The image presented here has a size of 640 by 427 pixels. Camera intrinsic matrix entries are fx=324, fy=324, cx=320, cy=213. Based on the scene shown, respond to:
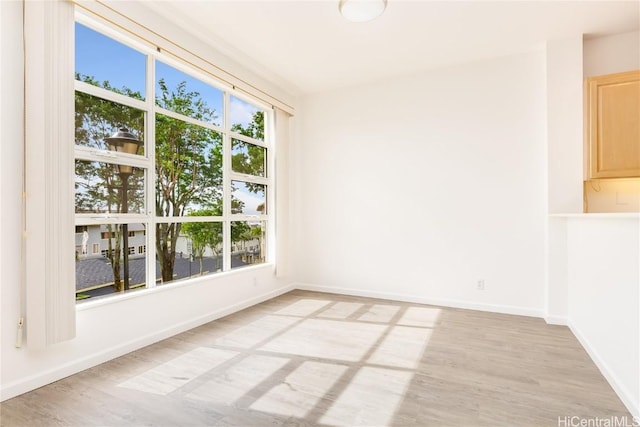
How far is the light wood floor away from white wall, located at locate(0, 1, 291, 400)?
106 millimetres

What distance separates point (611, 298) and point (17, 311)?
405cm

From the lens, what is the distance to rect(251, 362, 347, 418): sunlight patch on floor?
6.58ft

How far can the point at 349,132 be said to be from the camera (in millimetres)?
4910

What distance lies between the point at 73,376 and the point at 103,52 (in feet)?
8.51

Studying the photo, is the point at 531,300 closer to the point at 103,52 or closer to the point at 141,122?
the point at 141,122

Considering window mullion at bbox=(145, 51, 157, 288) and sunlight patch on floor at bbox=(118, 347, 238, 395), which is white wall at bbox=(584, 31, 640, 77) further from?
sunlight patch on floor at bbox=(118, 347, 238, 395)

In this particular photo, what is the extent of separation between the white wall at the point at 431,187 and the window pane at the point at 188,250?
1.71 meters

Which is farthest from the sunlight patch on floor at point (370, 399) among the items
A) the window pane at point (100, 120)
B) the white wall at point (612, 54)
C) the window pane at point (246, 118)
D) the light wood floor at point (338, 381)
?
the white wall at point (612, 54)

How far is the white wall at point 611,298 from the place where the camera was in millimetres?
1915

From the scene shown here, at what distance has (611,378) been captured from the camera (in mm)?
2219

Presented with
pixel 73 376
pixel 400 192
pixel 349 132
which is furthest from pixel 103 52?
pixel 400 192

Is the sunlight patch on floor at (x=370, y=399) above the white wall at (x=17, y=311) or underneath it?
underneath

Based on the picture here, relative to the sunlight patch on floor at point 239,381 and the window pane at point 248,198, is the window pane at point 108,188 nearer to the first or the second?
the window pane at point 248,198

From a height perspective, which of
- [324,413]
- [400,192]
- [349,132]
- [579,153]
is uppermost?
[349,132]
